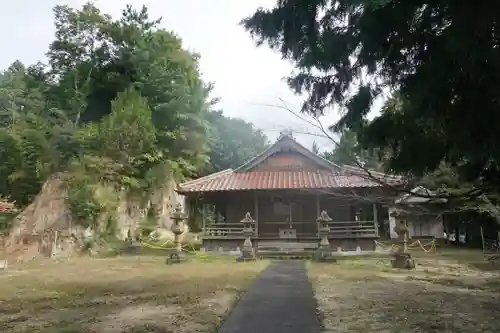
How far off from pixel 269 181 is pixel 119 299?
12.3 metres

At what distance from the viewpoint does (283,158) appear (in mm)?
20469

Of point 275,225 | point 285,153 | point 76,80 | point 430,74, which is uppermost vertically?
point 76,80

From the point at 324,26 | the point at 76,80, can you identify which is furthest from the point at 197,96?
the point at 324,26

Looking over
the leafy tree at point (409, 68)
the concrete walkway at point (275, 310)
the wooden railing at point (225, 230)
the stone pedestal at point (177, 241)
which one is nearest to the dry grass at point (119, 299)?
the concrete walkway at point (275, 310)

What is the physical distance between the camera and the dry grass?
4980mm

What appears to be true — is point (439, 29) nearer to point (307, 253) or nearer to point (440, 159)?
point (440, 159)

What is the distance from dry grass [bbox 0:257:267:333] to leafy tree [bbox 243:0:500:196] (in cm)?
323

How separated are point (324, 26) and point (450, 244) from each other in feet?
73.3

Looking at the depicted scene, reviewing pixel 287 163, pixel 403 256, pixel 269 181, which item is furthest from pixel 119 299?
pixel 287 163

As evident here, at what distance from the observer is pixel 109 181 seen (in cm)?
2045

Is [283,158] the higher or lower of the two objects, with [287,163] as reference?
higher

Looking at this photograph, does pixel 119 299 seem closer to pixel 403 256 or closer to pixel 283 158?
pixel 403 256

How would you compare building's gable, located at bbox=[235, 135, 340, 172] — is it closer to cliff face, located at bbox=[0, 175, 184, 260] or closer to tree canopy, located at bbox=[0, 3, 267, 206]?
tree canopy, located at bbox=[0, 3, 267, 206]

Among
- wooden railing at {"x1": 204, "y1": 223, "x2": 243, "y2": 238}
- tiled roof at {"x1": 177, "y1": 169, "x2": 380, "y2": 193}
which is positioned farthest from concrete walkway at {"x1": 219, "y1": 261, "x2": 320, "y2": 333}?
wooden railing at {"x1": 204, "y1": 223, "x2": 243, "y2": 238}
